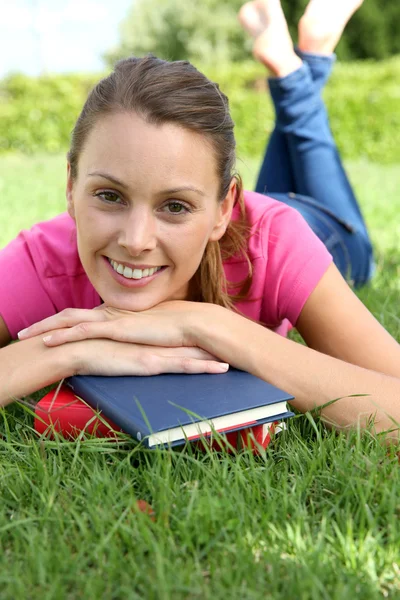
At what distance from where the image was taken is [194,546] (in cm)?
154

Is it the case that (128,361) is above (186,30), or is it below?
below

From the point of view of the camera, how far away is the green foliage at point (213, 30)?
2839cm

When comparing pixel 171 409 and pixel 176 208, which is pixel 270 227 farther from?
pixel 171 409

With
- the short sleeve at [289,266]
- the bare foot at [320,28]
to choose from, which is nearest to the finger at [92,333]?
the short sleeve at [289,266]

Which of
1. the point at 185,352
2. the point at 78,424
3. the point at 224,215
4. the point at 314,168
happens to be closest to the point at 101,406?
the point at 78,424

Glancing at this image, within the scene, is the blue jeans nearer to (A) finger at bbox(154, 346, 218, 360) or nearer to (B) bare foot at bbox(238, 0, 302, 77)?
(B) bare foot at bbox(238, 0, 302, 77)

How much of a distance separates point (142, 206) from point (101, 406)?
0.63 meters

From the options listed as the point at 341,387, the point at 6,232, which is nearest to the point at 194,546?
the point at 341,387

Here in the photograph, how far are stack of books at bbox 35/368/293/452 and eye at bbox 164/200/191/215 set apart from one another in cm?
53

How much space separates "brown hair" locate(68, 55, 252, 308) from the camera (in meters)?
2.16

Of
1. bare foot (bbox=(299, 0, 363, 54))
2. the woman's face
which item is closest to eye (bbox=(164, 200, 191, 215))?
the woman's face

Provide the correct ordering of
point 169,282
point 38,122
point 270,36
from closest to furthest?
point 169,282, point 270,36, point 38,122

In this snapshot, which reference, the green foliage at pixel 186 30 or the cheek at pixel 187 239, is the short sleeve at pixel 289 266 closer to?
the cheek at pixel 187 239

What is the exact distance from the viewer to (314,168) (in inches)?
168
